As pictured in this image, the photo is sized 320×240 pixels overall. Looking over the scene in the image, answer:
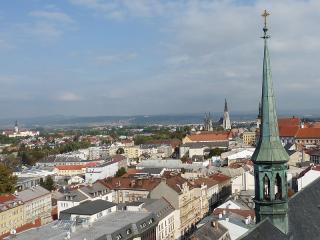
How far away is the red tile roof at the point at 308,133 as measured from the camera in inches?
5721

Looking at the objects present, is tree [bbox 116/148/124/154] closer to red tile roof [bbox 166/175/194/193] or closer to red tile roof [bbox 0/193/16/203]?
red tile roof [bbox 0/193/16/203]

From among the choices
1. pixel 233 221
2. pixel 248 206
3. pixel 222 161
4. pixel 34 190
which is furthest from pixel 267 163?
pixel 222 161

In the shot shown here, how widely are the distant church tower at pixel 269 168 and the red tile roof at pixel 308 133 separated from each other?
129518 mm

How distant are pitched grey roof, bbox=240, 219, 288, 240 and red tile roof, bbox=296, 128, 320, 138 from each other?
130782 millimetres

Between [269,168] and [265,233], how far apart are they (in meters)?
2.85

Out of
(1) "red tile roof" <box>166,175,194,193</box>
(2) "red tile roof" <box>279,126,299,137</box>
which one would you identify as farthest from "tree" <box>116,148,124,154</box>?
(1) "red tile roof" <box>166,175,194,193</box>

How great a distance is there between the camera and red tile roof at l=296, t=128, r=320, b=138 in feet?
477

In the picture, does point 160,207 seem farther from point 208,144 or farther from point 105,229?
point 208,144

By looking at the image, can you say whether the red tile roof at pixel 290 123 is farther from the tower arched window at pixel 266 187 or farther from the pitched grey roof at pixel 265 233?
the pitched grey roof at pixel 265 233

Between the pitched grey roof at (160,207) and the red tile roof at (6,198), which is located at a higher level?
the pitched grey roof at (160,207)

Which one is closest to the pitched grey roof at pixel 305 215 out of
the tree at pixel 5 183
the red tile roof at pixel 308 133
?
the tree at pixel 5 183

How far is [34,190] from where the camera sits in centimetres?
8919

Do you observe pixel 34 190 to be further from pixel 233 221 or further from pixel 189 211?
pixel 233 221

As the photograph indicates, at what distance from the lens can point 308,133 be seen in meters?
148
